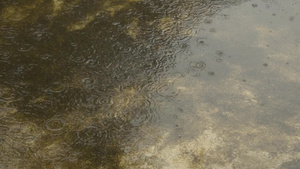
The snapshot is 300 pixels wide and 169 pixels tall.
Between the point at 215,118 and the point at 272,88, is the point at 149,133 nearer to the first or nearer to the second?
the point at 215,118

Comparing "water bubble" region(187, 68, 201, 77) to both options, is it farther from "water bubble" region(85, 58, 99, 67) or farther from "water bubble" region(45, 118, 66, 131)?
"water bubble" region(45, 118, 66, 131)

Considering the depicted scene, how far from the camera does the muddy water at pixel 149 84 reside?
3.15 m

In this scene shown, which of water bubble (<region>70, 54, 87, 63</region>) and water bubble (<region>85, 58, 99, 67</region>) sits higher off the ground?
water bubble (<region>70, 54, 87, 63</region>)

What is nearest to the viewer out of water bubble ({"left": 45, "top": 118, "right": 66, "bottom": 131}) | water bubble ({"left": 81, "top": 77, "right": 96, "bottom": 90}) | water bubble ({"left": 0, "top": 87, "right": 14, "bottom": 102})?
water bubble ({"left": 45, "top": 118, "right": 66, "bottom": 131})

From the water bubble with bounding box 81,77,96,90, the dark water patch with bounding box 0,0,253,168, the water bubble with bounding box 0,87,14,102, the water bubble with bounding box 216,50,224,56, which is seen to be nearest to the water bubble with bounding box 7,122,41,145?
the dark water patch with bounding box 0,0,253,168

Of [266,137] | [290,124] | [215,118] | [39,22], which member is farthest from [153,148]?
[39,22]

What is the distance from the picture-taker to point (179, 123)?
11.0 feet

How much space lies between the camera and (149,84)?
367 cm

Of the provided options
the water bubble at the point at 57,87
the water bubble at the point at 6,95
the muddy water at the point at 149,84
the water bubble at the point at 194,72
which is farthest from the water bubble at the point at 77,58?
the water bubble at the point at 194,72

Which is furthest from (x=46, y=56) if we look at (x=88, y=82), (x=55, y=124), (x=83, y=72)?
(x=55, y=124)

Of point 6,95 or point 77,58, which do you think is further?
point 77,58

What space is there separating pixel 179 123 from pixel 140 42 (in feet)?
3.63

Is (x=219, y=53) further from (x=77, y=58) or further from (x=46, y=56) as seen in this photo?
(x=46, y=56)

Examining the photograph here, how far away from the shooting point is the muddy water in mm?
3152
